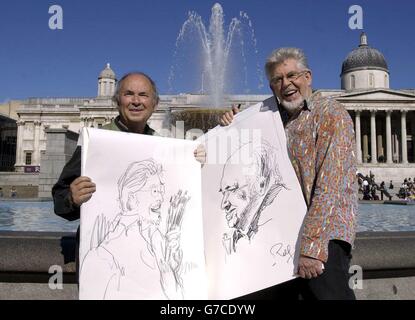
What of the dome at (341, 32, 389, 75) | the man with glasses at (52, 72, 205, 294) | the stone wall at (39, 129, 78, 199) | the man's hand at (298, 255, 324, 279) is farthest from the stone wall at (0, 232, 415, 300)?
the dome at (341, 32, 389, 75)

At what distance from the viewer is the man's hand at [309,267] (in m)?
2.12

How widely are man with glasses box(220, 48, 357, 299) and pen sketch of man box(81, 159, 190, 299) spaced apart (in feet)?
2.39

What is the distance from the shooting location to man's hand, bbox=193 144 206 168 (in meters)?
2.48

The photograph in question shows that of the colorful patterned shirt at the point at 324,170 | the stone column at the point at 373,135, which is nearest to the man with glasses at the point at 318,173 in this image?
the colorful patterned shirt at the point at 324,170

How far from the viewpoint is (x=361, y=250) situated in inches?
126

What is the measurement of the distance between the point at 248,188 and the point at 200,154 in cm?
38

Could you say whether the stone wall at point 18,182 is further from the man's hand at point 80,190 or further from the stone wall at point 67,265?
the man's hand at point 80,190

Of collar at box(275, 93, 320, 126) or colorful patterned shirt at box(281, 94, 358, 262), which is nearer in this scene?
colorful patterned shirt at box(281, 94, 358, 262)

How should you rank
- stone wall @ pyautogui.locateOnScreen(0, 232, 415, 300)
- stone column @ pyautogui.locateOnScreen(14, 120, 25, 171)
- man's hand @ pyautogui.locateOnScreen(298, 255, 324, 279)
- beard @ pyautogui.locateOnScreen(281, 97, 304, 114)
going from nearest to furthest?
man's hand @ pyautogui.locateOnScreen(298, 255, 324, 279)
beard @ pyautogui.locateOnScreen(281, 97, 304, 114)
stone wall @ pyautogui.locateOnScreen(0, 232, 415, 300)
stone column @ pyautogui.locateOnScreen(14, 120, 25, 171)

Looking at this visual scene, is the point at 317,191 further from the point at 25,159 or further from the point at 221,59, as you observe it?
the point at 25,159

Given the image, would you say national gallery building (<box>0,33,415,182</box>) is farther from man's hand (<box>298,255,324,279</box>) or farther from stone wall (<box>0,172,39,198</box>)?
man's hand (<box>298,255,324,279</box>)
